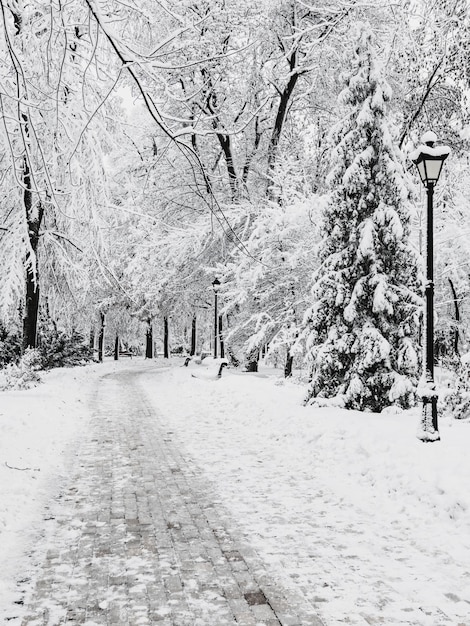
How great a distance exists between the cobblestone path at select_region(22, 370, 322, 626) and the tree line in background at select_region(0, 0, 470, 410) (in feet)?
8.43

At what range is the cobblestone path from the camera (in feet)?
12.4

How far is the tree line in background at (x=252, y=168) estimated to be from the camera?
4.54 m

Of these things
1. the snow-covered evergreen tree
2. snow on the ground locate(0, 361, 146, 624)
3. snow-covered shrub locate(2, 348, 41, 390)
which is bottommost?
snow on the ground locate(0, 361, 146, 624)

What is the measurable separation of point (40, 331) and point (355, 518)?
→ 23862 mm

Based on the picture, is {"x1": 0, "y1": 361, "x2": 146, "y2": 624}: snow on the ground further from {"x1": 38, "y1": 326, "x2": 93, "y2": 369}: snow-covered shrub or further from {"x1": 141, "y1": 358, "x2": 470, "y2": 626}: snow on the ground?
{"x1": 38, "y1": 326, "x2": 93, "y2": 369}: snow-covered shrub

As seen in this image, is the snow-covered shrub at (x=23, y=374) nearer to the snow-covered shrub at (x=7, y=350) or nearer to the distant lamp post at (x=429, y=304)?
the snow-covered shrub at (x=7, y=350)

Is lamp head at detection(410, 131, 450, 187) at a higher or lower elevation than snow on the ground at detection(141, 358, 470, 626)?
higher

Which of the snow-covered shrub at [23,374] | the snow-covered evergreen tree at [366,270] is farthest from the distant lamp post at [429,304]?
the snow-covered shrub at [23,374]

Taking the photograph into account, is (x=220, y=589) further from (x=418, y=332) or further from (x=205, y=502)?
(x=418, y=332)

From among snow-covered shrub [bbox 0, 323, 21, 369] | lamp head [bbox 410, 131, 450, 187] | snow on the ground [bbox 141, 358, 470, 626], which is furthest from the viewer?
snow-covered shrub [bbox 0, 323, 21, 369]

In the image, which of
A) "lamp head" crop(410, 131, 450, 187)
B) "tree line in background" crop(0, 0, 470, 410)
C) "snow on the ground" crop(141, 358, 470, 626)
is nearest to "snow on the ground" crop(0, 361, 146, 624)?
"snow on the ground" crop(141, 358, 470, 626)

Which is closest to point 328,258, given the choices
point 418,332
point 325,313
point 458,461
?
point 325,313

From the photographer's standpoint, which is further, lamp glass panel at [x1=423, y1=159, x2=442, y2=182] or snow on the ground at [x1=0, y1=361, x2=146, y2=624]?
lamp glass panel at [x1=423, y1=159, x2=442, y2=182]

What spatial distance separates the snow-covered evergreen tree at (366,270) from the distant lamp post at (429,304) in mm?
2519
